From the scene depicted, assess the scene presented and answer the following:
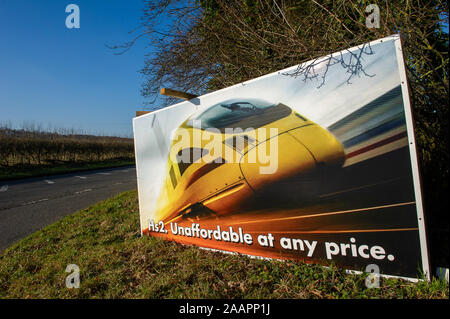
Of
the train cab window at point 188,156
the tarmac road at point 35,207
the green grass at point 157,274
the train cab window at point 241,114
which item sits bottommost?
the green grass at point 157,274

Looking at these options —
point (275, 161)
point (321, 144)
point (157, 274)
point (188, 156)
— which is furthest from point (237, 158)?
point (157, 274)

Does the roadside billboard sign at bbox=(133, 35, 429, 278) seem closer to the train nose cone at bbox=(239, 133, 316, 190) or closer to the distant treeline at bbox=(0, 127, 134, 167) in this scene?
the train nose cone at bbox=(239, 133, 316, 190)

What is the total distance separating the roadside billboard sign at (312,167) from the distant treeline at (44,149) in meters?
20.7

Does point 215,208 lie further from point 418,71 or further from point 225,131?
point 418,71

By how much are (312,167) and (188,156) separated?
1699 millimetres

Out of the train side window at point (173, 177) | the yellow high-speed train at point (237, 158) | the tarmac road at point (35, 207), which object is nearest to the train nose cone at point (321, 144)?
the yellow high-speed train at point (237, 158)

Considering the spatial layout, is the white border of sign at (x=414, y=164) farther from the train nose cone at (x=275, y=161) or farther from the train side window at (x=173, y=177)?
the train side window at (x=173, y=177)

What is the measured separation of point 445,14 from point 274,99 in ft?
7.34

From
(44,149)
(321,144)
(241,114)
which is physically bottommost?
(321,144)

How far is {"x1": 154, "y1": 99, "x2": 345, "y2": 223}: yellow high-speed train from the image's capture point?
237 centimetres

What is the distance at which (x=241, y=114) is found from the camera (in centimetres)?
283

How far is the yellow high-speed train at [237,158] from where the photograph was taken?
7.77 ft

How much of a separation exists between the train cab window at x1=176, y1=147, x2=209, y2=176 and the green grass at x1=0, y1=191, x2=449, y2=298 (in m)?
1.16

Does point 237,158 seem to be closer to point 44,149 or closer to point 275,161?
point 275,161
